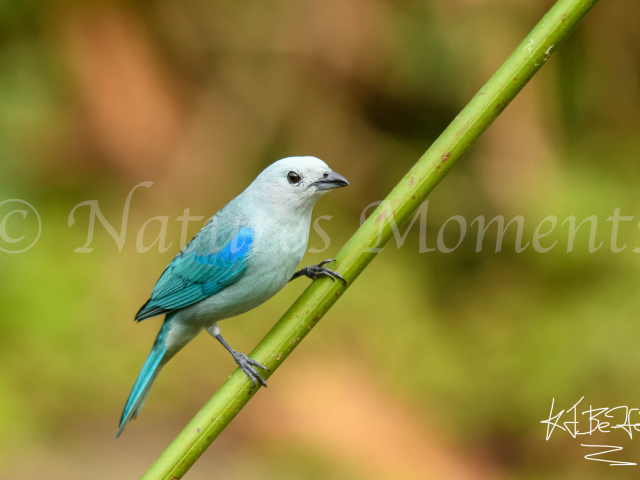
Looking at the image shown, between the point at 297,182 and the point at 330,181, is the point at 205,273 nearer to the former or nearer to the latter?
the point at 297,182

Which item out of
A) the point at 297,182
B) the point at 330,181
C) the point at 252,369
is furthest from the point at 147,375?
the point at 330,181

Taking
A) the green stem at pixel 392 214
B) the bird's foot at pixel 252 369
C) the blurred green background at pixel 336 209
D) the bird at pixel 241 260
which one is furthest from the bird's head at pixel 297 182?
the blurred green background at pixel 336 209

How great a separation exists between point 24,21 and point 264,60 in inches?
91.2

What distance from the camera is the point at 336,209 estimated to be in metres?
6.35

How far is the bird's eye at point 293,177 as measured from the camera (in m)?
2.90

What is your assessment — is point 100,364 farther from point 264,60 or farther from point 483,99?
point 483,99

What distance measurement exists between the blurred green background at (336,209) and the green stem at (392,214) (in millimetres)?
2896

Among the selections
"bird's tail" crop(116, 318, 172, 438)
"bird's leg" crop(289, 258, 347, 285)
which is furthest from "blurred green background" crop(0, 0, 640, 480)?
"bird's leg" crop(289, 258, 347, 285)

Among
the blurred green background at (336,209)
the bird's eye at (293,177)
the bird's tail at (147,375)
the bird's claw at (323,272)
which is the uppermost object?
the blurred green background at (336,209)

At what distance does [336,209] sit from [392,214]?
4249 mm

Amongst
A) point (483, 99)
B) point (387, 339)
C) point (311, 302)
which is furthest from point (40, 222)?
point (483, 99)

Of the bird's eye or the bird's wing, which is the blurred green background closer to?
the bird's wing

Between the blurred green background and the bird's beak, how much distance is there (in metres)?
2.83

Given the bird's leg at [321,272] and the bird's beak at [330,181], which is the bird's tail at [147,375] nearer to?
the bird's leg at [321,272]
